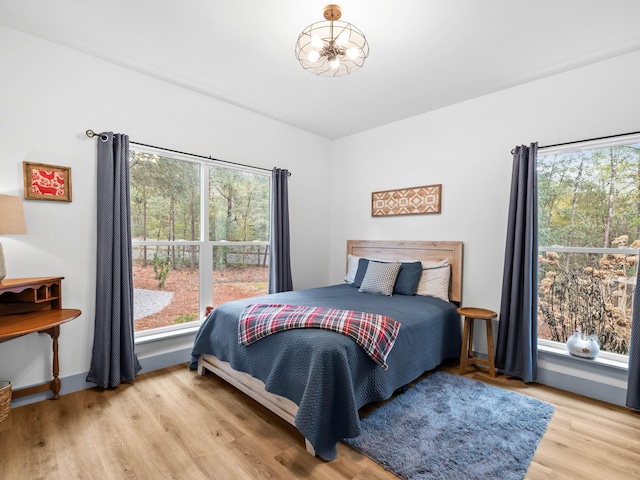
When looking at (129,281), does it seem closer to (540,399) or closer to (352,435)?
(352,435)

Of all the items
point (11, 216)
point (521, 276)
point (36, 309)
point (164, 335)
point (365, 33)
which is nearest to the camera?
point (11, 216)

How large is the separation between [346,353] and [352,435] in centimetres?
44

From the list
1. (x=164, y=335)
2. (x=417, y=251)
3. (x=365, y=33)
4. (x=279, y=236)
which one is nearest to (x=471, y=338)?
(x=417, y=251)

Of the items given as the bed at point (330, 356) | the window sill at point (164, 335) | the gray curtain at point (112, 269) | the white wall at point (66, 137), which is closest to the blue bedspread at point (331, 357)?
the bed at point (330, 356)

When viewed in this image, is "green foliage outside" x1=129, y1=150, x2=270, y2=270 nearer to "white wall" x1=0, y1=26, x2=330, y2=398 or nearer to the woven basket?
"white wall" x1=0, y1=26, x2=330, y2=398

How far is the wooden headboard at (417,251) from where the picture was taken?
3.32m

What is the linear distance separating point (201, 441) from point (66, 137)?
2.42 m

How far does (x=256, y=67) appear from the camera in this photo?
2.71 m

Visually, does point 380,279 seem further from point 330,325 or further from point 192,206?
point 192,206

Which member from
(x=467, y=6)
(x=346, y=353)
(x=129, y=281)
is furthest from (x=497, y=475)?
(x=129, y=281)

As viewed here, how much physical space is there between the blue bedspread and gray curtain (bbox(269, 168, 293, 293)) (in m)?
0.71

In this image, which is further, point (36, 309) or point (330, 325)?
point (36, 309)

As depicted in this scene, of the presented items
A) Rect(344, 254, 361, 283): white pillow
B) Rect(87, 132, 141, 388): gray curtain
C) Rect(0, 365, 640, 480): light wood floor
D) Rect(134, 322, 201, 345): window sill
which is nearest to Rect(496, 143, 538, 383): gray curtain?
Rect(0, 365, 640, 480): light wood floor

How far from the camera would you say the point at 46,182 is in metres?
2.41
